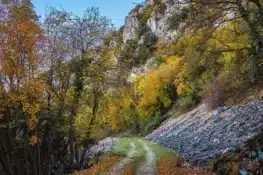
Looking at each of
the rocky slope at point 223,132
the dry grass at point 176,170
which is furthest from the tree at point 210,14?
the dry grass at point 176,170

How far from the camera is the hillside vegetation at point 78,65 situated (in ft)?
48.5

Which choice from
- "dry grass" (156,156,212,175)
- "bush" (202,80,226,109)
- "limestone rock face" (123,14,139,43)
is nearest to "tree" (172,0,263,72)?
"dry grass" (156,156,212,175)

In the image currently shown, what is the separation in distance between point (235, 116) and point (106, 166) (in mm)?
11116

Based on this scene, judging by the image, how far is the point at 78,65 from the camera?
841 inches

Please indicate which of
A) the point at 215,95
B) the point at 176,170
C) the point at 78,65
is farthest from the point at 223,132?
the point at 215,95

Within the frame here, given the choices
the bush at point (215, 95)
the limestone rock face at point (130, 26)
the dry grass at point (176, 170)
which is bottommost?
the dry grass at point (176, 170)

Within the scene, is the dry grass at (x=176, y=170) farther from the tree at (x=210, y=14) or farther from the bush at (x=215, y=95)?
the bush at (x=215, y=95)

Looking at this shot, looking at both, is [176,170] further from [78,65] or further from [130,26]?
[130,26]

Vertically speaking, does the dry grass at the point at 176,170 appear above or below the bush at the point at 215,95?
below

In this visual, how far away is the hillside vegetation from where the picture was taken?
14.8 m

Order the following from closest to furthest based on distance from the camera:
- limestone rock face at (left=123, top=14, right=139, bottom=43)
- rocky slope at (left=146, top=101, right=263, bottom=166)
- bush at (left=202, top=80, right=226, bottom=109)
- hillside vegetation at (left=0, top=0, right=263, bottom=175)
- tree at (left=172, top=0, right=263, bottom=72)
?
tree at (left=172, top=0, right=263, bottom=72) < hillside vegetation at (left=0, top=0, right=263, bottom=175) < rocky slope at (left=146, top=101, right=263, bottom=166) < bush at (left=202, top=80, right=226, bottom=109) < limestone rock face at (left=123, top=14, right=139, bottom=43)

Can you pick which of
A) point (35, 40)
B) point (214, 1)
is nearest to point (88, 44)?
point (35, 40)

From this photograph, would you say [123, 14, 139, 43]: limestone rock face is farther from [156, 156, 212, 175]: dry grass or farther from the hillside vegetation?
[156, 156, 212, 175]: dry grass

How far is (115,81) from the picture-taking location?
73.2 feet
